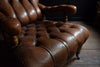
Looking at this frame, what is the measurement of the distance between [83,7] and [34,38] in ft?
5.94

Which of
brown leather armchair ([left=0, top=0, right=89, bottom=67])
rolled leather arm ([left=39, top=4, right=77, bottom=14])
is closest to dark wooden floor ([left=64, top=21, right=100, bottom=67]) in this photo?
brown leather armchair ([left=0, top=0, right=89, bottom=67])

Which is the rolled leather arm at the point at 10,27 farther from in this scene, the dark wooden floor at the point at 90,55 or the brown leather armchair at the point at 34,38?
the dark wooden floor at the point at 90,55

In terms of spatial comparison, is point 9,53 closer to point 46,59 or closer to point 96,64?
point 46,59

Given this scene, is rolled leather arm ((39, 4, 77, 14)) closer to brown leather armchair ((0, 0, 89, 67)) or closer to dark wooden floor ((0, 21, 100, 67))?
brown leather armchair ((0, 0, 89, 67))

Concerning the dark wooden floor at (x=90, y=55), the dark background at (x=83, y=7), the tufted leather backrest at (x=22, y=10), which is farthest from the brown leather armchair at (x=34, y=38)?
the dark background at (x=83, y=7)

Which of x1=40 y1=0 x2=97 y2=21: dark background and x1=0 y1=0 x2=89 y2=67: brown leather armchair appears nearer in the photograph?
x1=0 y1=0 x2=89 y2=67: brown leather armchair

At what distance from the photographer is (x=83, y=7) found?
93.4 inches

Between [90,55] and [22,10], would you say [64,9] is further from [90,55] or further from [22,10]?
[90,55]

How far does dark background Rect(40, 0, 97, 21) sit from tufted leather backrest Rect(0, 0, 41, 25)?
1012 mm

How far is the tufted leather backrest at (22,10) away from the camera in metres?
1.04

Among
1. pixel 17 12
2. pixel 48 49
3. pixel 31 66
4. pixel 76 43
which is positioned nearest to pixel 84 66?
pixel 76 43

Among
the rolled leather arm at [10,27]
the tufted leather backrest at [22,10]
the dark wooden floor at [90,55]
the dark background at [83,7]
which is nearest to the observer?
the rolled leather arm at [10,27]

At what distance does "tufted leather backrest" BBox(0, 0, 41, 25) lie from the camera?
1.04 meters

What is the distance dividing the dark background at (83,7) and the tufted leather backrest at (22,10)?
1.01 metres
